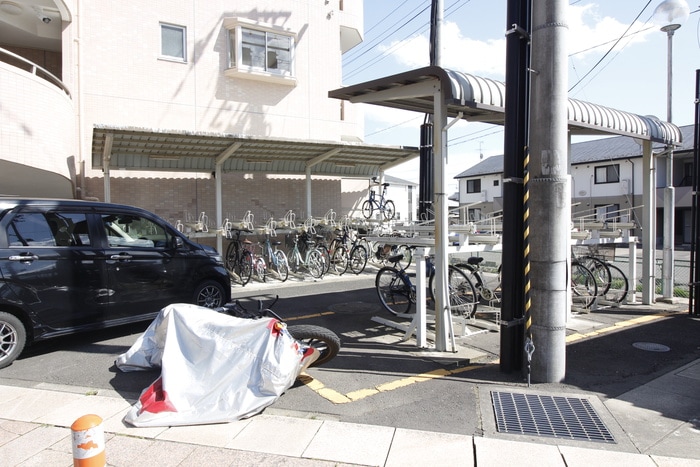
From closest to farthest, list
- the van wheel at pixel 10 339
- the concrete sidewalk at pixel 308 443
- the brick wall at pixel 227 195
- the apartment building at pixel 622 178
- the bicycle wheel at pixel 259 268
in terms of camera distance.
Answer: the concrete sidewalk at pixel 308 443 < the van wheel at pixel 10 339 < the bicycle wheel at pixel 259 268 < the brick wall at pixel 227 195 < the apartment building at pixel 622 178

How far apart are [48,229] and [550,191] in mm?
5747

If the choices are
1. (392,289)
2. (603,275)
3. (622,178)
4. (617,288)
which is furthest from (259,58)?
(622,178)

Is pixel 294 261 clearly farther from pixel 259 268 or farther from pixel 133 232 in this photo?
pixel 133 232

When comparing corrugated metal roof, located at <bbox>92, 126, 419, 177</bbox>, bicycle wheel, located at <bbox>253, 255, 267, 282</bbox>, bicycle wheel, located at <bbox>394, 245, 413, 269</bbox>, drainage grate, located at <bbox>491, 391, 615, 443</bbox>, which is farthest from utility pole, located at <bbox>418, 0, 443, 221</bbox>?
drainage grate, located at <bbox>491, 391, 615, 443</bbox>

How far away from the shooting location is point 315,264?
12648mm

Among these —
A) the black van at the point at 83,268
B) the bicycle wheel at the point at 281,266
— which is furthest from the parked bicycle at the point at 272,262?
the black van at the point at 83,268

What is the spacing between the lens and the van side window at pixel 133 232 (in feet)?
20.7

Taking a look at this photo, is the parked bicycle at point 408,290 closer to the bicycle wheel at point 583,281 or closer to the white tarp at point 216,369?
the bicycle wheel at point 583,281

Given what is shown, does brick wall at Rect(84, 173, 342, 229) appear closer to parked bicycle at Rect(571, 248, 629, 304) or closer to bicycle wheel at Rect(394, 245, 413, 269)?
bicycle wheel at Rect(394, 245, 413, 269)

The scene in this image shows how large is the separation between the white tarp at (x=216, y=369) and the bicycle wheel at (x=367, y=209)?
11.5 m

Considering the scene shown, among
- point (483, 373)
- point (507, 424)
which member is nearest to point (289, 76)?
point (483, 373)

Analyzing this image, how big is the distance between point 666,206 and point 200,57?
12.4m

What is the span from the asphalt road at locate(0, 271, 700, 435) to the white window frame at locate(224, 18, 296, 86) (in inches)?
366

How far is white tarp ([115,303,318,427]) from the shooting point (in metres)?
4.00
